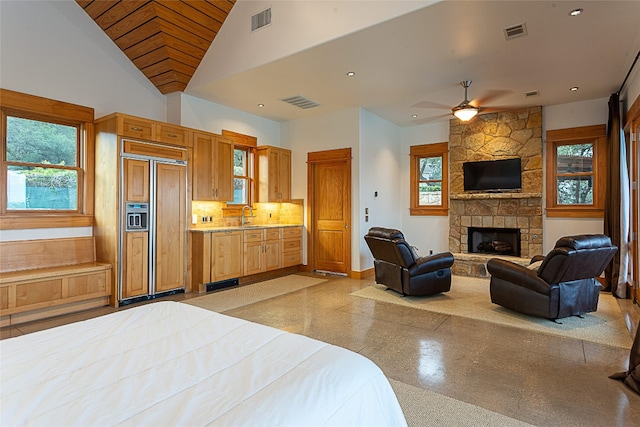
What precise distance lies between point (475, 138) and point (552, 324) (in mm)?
4102

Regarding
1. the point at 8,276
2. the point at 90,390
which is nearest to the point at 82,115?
the point at 8,276

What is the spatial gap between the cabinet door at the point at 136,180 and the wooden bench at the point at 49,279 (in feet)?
2.96

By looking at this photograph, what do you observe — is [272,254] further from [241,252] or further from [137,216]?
[137,216]

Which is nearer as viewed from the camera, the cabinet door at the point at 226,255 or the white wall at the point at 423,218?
the cabinet door at the point at 226,255

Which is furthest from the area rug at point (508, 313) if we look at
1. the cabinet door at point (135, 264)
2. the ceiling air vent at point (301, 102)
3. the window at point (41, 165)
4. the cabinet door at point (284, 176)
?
the window at point (41, 165)

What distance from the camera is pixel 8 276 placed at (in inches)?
153

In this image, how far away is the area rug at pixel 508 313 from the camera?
3576mm

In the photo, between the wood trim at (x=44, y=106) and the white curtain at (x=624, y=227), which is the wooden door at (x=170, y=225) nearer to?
the wood trim at (x=44, y=106)

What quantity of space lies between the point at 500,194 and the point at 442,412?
5287 mm

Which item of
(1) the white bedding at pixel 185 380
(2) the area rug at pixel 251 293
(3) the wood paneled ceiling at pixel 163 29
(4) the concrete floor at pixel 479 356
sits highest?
(3) the wood paneled ceiling at pixel 163 29

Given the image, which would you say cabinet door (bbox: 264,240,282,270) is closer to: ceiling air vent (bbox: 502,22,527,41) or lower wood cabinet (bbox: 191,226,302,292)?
lower wood cabinet (bbox: 191,226,302,292)

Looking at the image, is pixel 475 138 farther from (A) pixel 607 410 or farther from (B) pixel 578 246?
(A) pixel 607 410

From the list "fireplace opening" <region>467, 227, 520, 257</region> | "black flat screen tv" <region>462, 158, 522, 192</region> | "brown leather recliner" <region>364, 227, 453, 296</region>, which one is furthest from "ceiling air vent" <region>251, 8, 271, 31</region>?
"fireplace opening" <region>467, 227, 520, 257</region>

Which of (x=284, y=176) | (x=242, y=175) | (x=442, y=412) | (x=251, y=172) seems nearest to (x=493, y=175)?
(x=284, y=176)
